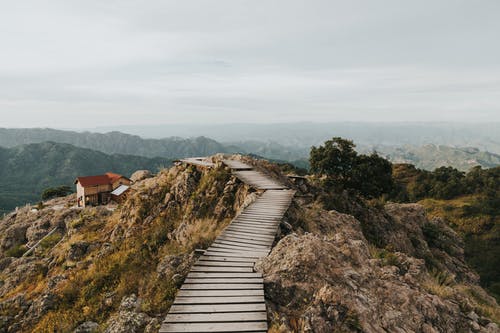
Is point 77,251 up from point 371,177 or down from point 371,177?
down

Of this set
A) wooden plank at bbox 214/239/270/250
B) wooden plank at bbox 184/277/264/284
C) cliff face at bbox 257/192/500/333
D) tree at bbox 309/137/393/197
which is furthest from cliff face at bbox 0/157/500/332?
tree at bbox 309/137/393/197

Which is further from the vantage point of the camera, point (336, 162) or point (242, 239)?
point (336, 162)

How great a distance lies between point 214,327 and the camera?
248 inches

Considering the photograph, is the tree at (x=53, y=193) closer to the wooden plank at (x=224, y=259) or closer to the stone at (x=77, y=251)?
the stone at (x=77, y=251)

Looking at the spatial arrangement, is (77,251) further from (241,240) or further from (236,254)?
(236,254)

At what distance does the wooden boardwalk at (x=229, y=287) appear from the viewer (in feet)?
21.2

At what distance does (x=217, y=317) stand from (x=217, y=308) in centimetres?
32

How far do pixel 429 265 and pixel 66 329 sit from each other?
24.9 m

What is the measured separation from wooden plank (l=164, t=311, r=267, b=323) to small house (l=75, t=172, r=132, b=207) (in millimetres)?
62620

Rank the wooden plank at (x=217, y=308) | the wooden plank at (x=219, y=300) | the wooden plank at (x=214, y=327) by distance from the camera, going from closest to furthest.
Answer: the wooden plank at (x=214, y=327)
the wooden plank at (x=217, y=308)
the wooden plank at (x=219, y=300)

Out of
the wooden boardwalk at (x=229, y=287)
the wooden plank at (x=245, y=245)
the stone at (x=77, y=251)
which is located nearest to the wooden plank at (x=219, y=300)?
the wooden boardwalk at (x=229, y=287)

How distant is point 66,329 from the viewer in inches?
372

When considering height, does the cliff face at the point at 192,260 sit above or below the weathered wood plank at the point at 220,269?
below

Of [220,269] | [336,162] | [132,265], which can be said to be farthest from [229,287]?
[336,162]
